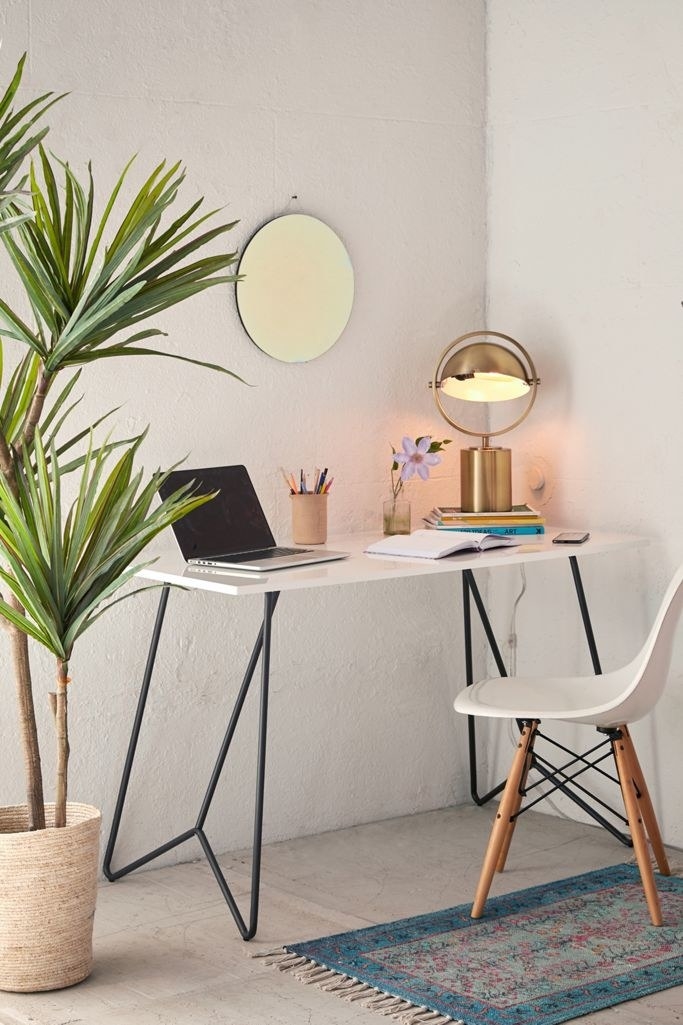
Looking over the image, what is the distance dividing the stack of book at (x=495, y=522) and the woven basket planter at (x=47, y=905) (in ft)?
4.46

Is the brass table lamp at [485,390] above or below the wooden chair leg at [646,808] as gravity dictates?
above

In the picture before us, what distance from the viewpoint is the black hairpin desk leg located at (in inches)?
121

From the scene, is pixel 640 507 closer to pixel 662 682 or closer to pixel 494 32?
pixel 662 682

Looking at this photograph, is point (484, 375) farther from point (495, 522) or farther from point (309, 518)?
point (309, 518)

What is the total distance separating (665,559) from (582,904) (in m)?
0.98

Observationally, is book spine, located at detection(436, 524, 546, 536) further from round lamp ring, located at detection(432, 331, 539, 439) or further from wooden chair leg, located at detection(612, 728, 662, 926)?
wooden chair leg, located at detection(612, 728, 662, 926)

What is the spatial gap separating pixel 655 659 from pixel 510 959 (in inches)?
28.7

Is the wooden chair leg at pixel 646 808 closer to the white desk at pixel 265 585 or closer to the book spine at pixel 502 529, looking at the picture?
the white desk at pixel 265 585

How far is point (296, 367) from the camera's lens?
12.5ft

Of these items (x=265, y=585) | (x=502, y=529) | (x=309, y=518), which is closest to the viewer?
(x=265, y=585)

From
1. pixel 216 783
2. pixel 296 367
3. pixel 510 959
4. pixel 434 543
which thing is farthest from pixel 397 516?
pixel 510 959

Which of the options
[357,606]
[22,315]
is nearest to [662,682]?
[357,606]

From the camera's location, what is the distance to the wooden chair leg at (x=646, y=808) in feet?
10.5

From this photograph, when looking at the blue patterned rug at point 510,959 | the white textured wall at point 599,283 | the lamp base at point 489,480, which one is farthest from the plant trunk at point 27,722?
the white textured wall at point 599,283
